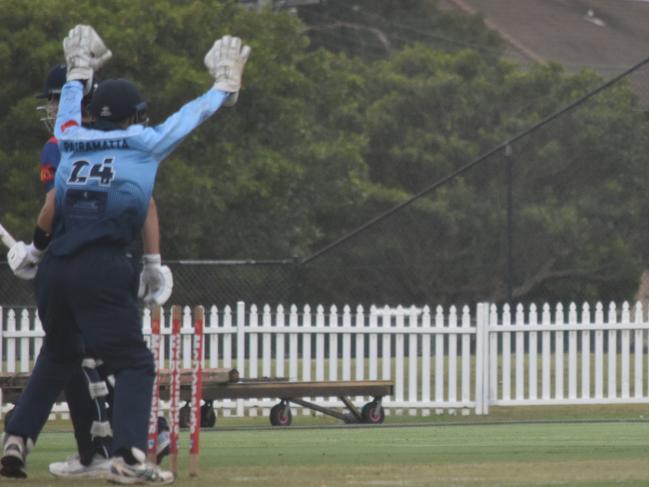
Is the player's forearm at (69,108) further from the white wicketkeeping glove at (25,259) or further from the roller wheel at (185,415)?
the roller wheel at (185,415)

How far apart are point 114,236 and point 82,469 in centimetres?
137

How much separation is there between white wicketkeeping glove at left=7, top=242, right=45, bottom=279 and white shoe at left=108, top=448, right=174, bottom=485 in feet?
3.73

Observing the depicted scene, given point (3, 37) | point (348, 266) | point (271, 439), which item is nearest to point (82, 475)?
point (271, 439)

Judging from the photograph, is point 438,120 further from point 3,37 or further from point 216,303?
point 216,303

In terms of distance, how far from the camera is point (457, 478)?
8.18 metres

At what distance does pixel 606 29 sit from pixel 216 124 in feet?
133

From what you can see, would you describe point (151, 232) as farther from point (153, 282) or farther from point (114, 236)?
point (114, 236)

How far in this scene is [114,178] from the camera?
792cm

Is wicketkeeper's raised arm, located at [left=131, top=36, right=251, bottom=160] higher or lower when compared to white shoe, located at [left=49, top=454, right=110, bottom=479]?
higher

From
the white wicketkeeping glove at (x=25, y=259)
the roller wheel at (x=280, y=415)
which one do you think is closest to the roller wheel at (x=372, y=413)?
the roller wheel at (x=280, y=415)

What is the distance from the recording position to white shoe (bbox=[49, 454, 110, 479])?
8.56m

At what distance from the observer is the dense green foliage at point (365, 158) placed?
67.8 feet

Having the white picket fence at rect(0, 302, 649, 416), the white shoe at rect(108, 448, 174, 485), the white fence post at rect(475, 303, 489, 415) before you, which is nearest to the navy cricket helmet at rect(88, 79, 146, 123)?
the white shoe at rect(108, 448, 174, 485)

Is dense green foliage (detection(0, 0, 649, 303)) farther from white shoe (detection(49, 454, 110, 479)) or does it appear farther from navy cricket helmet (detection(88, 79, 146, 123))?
navy cricket helmet (detection(88, 79, 146, 123))
